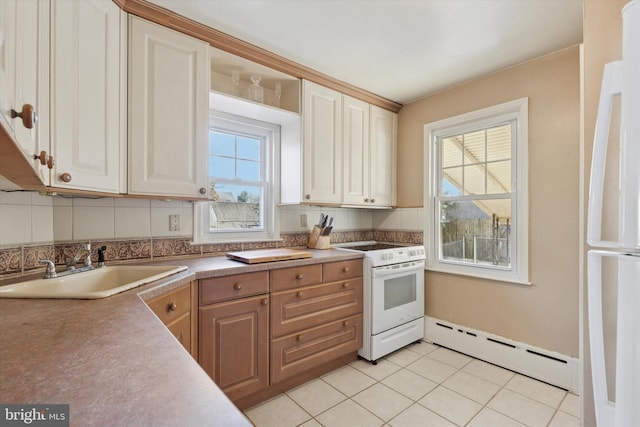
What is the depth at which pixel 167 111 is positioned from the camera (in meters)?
1.75

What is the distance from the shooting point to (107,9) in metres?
1.50

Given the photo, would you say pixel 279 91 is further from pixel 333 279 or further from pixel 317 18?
pixel 333 279

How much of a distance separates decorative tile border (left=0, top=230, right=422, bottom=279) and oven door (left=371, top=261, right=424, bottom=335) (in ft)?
1.43

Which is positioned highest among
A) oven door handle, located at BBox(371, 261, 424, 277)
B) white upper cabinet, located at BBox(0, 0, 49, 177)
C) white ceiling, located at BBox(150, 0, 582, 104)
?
white ceiling, located at BBox(150, 0, 582, 104)

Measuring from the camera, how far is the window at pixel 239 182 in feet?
7.61

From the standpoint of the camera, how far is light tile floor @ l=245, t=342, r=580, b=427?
174 cm

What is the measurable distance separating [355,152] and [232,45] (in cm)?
132

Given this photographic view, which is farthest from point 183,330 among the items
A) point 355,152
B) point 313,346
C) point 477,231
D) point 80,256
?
point 477,231

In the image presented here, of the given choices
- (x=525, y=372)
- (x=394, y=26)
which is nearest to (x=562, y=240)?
(x=525, y=372)

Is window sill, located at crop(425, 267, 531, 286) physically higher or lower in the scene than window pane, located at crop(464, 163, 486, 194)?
lower

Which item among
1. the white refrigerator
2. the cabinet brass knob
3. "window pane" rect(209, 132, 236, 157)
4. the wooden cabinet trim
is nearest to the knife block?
"window pane" rect(209, 132, 236, 157)

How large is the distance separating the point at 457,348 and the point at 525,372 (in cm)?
51

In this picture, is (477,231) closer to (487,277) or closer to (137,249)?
(487,277)

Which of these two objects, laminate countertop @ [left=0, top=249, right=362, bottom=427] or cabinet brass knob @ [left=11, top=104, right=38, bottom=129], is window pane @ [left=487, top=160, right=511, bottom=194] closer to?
laminate countertop @ [left=0, top=249, right=362, bottom=427]
